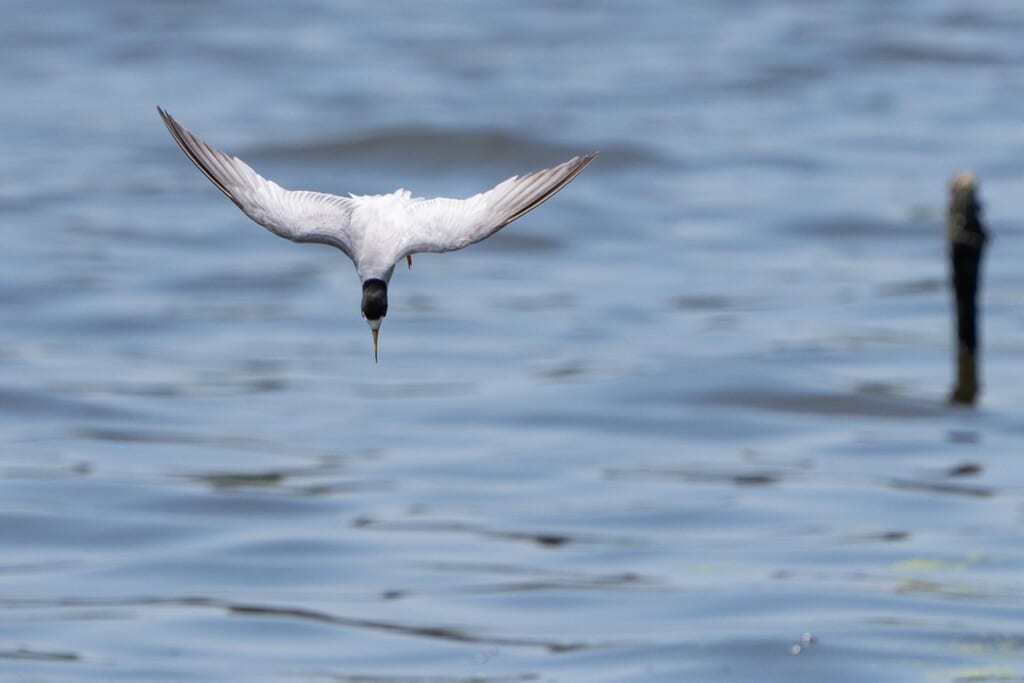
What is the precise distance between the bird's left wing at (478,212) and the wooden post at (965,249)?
11.8 m

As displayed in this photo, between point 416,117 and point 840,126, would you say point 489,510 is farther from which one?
point 840,126

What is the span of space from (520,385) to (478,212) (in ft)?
54.7

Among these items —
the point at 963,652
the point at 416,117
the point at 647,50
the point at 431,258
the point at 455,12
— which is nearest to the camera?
the point at 963,652

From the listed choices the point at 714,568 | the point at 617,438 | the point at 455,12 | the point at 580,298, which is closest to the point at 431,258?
the point at 580,298

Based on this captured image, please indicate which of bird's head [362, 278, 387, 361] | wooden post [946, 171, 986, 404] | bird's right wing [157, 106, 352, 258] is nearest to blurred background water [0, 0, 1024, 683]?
wooden post [946, 171, 986, 404]

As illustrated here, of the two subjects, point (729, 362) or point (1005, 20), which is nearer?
point (729, 362)

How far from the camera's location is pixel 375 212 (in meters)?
6.26

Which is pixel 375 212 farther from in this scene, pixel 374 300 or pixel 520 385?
pixel 520 385

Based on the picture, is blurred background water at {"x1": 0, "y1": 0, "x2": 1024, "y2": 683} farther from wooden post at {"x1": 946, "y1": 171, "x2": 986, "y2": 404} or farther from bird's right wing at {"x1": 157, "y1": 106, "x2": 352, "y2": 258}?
bird's right wing at {"x1": 157, "y1": 106, "x2": 352, "y2": 258}

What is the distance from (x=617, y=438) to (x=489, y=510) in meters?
3.26

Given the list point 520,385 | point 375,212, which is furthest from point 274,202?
point 520,385

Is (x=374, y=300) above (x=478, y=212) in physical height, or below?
below

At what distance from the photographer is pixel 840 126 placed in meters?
41.4

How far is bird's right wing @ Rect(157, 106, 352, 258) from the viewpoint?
6176 mm
